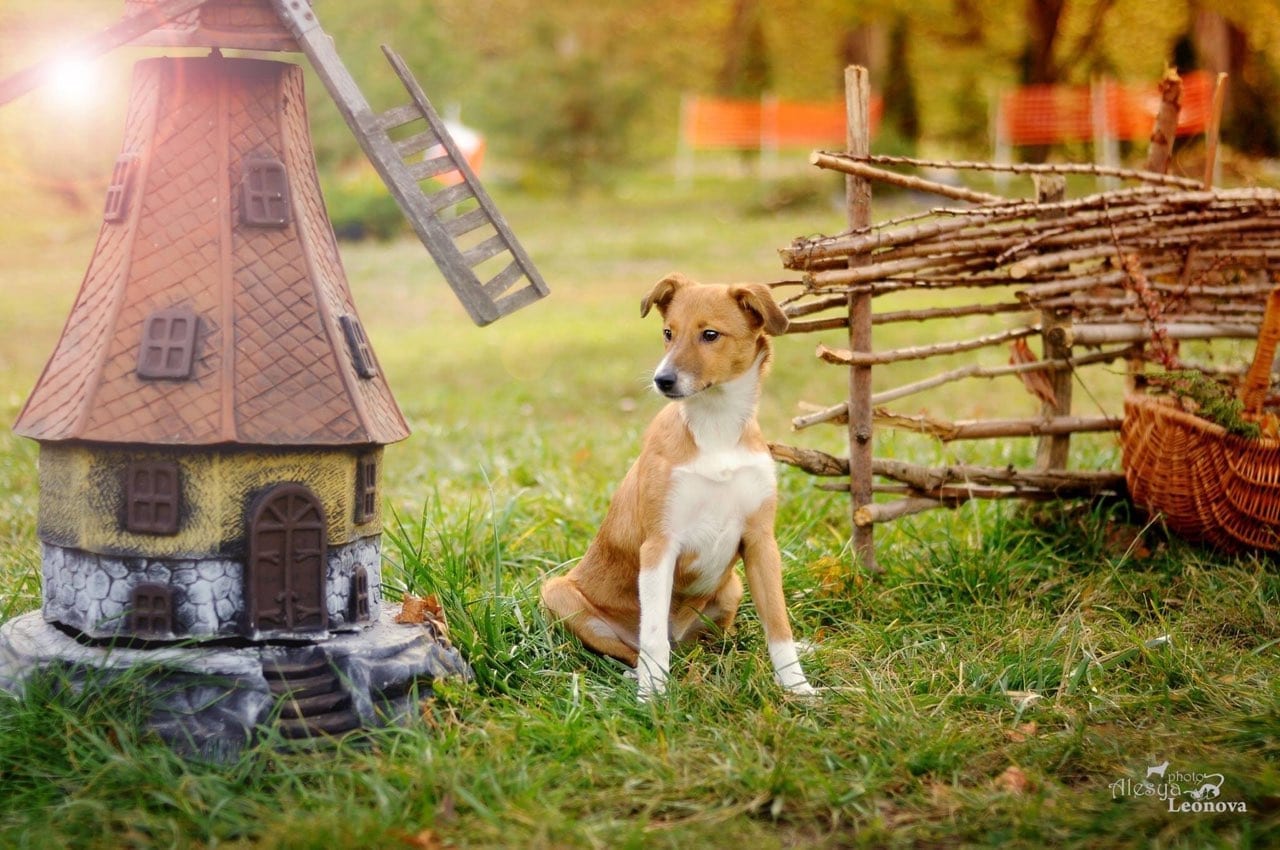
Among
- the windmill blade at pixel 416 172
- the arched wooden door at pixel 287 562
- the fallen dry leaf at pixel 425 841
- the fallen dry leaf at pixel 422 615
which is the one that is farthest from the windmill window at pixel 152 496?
the fallen dry leaf at pixel 425 841

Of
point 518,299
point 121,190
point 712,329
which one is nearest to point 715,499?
point 712,329

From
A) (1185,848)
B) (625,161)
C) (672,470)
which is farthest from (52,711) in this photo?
(625,161)

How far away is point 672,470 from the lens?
4.23 meters

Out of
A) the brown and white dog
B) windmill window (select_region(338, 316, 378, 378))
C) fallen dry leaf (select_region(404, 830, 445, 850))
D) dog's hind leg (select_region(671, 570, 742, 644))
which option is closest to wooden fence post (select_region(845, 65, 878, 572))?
dog's hind leg (select_region(671, 570, 742, 644))

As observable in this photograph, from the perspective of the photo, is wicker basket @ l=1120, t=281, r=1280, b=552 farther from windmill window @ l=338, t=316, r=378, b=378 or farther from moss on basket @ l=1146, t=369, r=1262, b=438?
windmill window @ l=338, t=316, r=378, b=378

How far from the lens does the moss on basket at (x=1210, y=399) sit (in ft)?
16.5

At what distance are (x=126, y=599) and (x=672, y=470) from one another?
1801 mm

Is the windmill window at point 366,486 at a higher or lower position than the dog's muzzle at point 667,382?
lower

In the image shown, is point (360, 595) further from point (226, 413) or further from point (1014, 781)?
point (1014, 781)

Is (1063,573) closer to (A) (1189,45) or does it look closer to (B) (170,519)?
(B) (170,519)

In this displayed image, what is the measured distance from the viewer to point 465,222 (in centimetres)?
410

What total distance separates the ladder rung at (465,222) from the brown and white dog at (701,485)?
65 centimetres

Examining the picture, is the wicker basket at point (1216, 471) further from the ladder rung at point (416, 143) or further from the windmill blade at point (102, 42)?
the windmill blade at point (102, 42)

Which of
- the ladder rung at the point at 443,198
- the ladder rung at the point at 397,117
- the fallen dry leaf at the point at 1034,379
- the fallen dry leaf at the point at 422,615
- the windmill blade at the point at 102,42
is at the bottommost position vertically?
the fallen dry leaf at the point at 422,615
